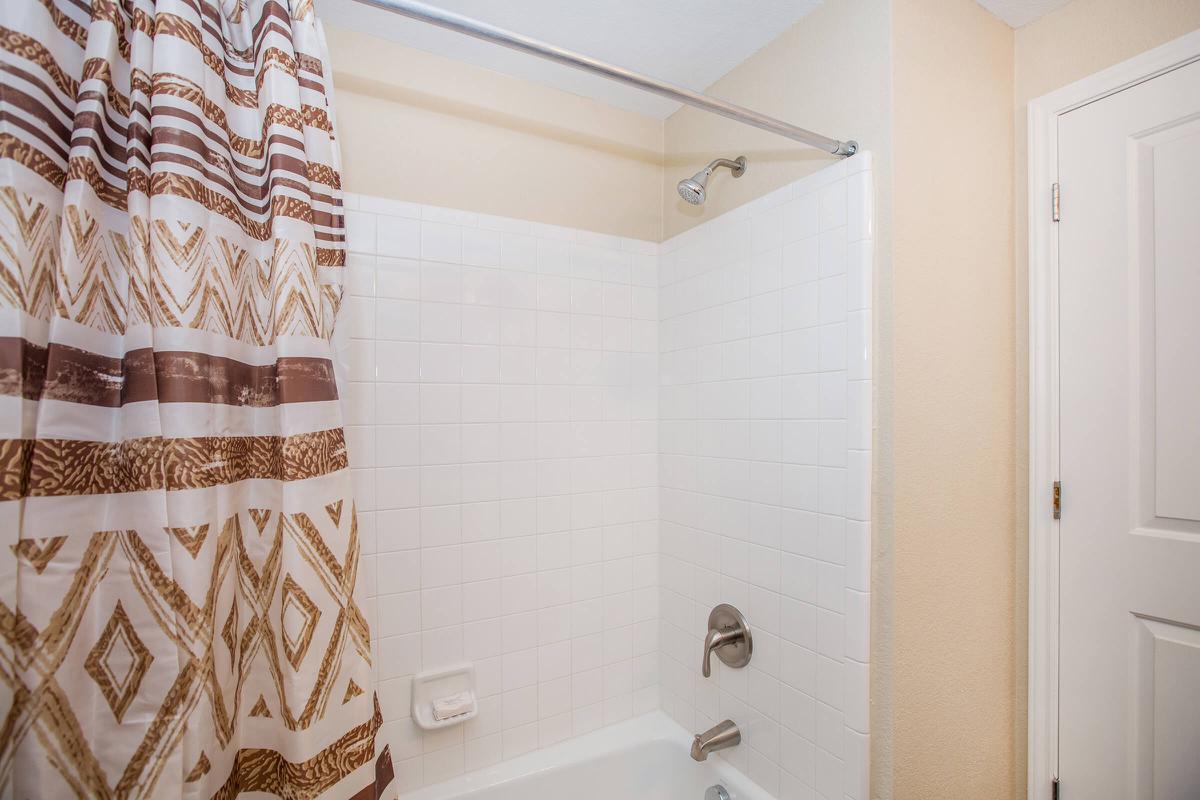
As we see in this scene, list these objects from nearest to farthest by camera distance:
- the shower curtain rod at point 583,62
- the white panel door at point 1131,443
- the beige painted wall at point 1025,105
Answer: the shower curtain rod at point 583,62, the white panel door at point 1131,443, the beige painted wall at point 1025,105

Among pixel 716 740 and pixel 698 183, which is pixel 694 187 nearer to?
pixel 698 183

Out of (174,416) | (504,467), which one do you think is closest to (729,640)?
(504,467)

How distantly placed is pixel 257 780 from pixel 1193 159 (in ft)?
7.27

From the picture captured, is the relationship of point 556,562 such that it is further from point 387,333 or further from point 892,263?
point 892,263

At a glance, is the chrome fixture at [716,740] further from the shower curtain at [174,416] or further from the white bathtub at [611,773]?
the shower curtain at [174,416]

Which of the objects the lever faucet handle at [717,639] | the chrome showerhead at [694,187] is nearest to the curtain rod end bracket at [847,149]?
the chrome showerhead at [694,187]

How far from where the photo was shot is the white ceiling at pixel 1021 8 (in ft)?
4.15

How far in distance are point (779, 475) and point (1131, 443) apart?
748mm

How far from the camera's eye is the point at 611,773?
159 cm

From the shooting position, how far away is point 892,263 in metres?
1.14

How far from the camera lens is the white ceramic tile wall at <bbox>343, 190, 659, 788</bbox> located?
1.41 meters

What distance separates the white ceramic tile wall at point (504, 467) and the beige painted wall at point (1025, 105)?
99 cm

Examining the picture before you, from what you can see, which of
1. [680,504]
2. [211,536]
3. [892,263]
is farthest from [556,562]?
[892,263]

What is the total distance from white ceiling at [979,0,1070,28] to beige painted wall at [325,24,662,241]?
37.7 inches
